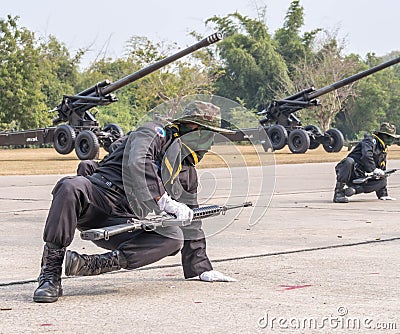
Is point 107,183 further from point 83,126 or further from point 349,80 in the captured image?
point 349,80

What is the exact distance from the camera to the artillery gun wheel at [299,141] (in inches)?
1191

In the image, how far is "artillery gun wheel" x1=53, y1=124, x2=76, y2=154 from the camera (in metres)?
25.5

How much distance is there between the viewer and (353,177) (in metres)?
13.1

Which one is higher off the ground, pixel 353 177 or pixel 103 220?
pixel 103 220

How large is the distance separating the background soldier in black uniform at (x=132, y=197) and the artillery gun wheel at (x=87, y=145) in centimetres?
1823

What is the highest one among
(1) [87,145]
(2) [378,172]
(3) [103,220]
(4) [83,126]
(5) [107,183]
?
(4) [83,126]

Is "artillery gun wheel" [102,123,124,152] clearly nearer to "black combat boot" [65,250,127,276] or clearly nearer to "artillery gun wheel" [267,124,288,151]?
"artillery gun wheel" [267,124,288,151]

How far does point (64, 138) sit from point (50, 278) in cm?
2068

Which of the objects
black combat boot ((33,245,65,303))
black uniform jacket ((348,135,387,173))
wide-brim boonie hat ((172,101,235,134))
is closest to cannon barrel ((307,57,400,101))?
black uniform jacket ((348,135,387,173))

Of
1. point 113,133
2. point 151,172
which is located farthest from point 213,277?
point 113,133

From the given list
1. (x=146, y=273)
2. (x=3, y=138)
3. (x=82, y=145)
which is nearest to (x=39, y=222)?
(x=146, y=273)

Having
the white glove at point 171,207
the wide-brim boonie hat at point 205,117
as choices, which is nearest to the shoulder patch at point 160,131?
the wide-brim boonie hat at point 205,117

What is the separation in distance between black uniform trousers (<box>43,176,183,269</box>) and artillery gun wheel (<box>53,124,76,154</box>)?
19.7m

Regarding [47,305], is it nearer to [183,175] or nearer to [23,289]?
[23,289]
